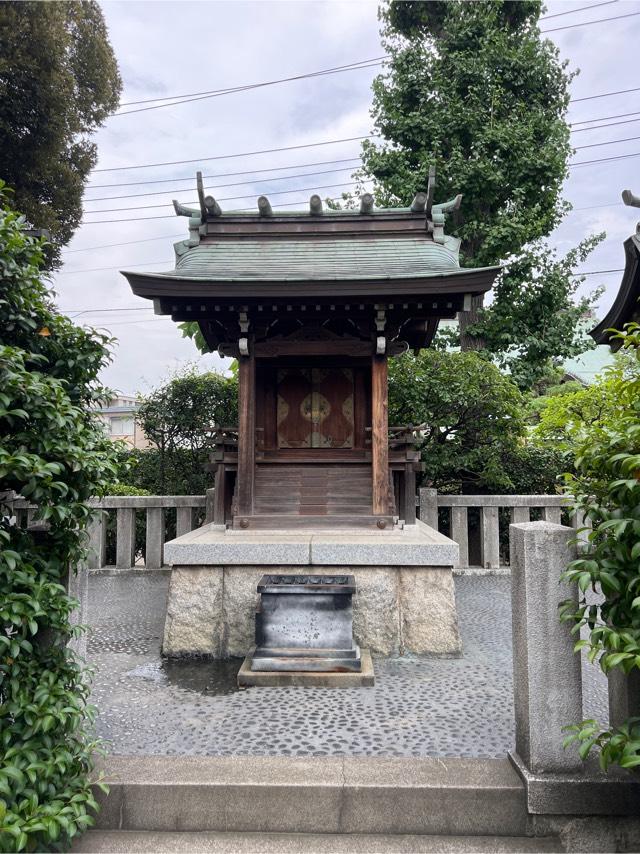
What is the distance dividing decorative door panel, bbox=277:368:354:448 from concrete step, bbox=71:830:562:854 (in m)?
5.15

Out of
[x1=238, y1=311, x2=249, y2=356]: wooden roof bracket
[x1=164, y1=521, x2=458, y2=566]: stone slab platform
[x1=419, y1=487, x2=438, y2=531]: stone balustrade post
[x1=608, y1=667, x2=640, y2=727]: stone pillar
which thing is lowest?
[x1=608, y1=667, x2=640, y2=727]: stone pillar

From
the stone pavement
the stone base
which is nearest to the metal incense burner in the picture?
the stone base

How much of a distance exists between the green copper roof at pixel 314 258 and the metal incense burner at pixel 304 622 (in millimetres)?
3524

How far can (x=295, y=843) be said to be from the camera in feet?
8.07

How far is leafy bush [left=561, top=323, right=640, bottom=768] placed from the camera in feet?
6.72

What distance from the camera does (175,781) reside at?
2.56 m

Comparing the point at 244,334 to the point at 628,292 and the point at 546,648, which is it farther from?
the point at 628,292

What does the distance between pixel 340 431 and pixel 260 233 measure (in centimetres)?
320

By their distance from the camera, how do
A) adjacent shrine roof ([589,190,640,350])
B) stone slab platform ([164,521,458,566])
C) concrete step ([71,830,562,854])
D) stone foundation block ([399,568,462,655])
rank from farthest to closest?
adjacent shrine roof ([589,190,640,350]), stone slab platform ([164,521,458,566]), stone foundation block ([399,568,462,655]), concrete step ([71,830,562,854])

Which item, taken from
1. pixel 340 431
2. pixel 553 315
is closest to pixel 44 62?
pixel 340 431

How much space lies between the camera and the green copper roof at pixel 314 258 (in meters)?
6.34

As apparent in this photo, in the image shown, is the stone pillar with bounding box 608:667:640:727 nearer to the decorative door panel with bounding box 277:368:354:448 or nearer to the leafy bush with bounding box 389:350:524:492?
the decorative door panel with bounding box 277:368:354:448

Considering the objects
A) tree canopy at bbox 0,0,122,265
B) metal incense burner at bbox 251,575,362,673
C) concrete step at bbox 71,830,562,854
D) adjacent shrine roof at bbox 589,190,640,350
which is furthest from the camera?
tree canopy at bbox 0,0,122,265

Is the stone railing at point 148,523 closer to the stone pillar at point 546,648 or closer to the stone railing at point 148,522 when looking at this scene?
the stone railing at point 148,522
